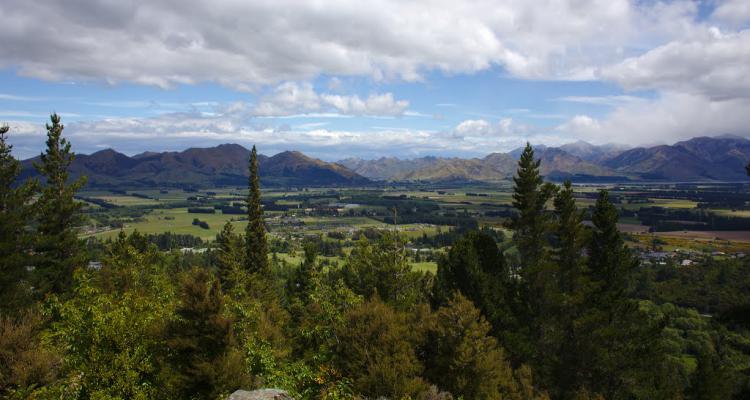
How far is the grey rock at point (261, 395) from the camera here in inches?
762

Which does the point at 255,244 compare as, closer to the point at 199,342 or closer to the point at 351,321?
the point at 351,321

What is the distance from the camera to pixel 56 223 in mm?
44312

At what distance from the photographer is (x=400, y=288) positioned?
44.2m

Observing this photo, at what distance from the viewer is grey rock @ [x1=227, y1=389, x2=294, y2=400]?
63.5 ft

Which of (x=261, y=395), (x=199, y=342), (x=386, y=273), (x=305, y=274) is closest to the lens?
(x=261, y=395)

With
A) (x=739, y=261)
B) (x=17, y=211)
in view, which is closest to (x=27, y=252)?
(x=17, y=211)

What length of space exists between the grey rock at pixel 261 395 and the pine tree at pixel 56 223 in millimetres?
32984

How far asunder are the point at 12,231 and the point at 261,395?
31354mm

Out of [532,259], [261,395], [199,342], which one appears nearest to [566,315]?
[532,259]

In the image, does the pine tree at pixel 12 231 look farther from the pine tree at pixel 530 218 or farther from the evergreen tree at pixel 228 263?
the pine tree at pixel 530 218

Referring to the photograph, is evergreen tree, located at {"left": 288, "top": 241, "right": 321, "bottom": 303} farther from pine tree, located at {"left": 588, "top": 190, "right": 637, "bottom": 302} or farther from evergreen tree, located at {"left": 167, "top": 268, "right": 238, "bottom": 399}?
evergreen tree, located at {"left": 167, "top": 268, "right": 238, "bottom": 399}

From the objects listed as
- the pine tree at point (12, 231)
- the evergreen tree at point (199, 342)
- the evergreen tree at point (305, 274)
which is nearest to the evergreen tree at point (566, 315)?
the evergreen tree at point (305, 274)

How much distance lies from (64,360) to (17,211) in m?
25.4

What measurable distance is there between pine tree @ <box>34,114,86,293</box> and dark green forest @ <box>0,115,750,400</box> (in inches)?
5.3
